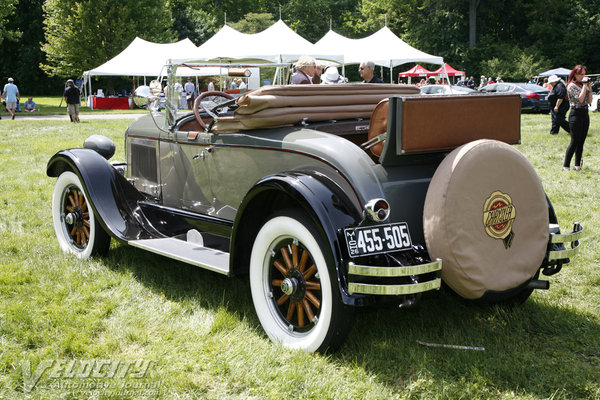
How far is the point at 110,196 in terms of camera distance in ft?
15.4

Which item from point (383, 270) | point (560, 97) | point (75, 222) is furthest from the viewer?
point (560, 97)

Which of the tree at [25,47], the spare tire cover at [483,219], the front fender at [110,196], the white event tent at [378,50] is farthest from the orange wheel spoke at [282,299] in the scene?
the tree at [25,47]

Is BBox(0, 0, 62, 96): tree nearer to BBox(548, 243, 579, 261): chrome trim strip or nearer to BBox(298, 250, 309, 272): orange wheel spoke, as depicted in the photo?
BBox(298, 250, 309, 272): orange wheel spoke

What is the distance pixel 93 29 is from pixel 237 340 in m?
38.2

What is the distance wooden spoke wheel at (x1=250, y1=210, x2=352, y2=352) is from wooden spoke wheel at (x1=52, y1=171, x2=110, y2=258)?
1933 millimetres

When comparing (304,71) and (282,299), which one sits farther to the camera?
(304,71)

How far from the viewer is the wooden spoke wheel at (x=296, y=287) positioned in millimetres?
3004

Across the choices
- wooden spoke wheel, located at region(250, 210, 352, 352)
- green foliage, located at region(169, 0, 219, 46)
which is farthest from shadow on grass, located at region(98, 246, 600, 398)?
green foliage, located at region(169, 0, 219, 46)

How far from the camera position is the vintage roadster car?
9.73 feet

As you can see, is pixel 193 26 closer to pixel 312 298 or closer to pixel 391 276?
pixel 312 298

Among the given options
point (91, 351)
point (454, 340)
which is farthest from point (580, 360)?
point (91, 351)

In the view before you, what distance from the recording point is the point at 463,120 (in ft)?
11.0

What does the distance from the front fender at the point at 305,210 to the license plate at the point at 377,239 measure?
0.07 meters

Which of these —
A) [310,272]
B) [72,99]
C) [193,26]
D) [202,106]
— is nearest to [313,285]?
[310,272]
